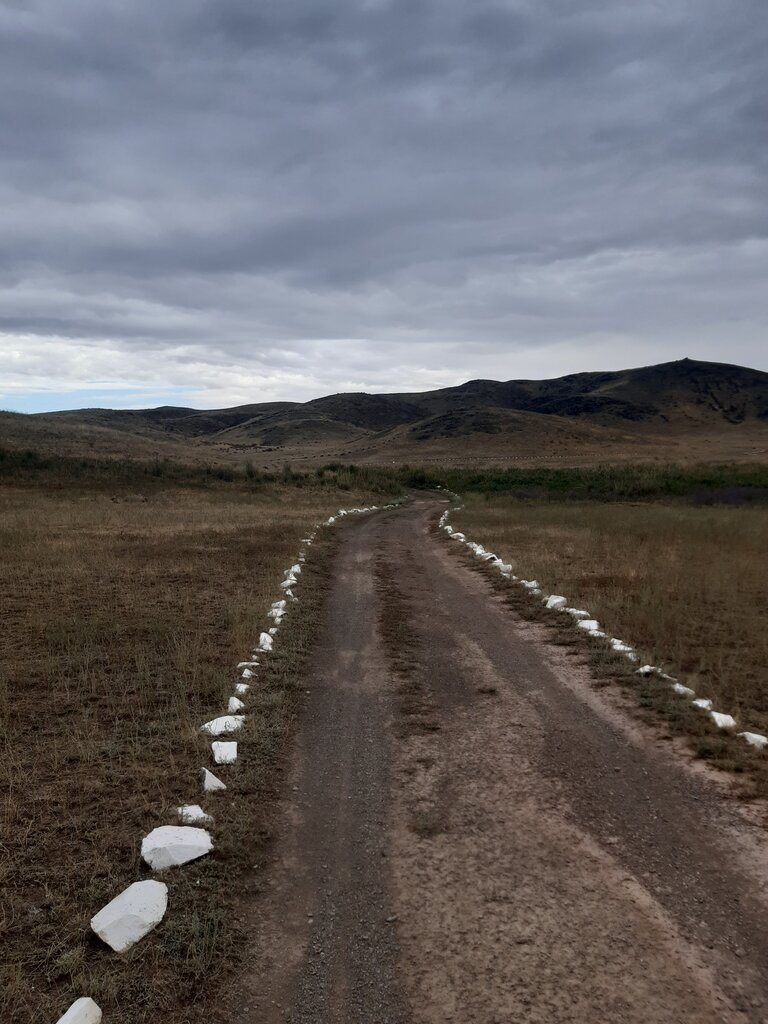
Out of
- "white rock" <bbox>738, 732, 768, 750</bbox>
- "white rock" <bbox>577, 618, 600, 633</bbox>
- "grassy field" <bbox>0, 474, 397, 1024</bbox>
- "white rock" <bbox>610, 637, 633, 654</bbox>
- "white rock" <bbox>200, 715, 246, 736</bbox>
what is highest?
"white rock" <bbox>577, 618, 600, 633</bbox>

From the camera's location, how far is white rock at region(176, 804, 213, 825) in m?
5.04

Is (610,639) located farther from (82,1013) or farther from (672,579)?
(82,1013)

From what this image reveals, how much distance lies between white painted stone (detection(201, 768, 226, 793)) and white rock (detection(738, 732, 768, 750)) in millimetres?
4950

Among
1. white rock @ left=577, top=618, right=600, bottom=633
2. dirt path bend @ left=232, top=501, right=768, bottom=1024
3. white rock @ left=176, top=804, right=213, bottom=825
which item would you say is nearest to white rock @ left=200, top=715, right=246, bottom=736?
dirt path bend @ left=232, top=501, right=768, bottom=1024

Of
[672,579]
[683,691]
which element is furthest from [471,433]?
[683,691]

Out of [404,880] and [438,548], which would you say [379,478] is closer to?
[438,548]

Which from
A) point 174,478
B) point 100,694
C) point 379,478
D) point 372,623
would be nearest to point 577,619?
point 372,623

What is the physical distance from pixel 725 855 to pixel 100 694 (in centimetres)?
664

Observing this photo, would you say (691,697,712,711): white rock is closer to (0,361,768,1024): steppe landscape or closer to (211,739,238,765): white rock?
(0,361,768,1024): steppe landscape

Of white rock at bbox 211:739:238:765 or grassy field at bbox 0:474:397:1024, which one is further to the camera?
white rock at bbox 211:739:238:765

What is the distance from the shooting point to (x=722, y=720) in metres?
6.81

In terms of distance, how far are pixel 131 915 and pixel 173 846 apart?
0.67 m

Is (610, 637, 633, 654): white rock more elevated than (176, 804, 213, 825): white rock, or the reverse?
(610, 637, 633, 654): white rock

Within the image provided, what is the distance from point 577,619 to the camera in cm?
1102
